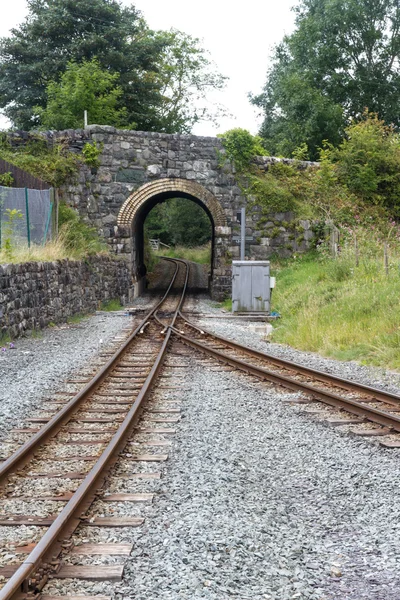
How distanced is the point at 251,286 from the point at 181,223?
1524 inches

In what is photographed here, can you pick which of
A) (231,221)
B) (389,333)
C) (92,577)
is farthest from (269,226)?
(92,577)

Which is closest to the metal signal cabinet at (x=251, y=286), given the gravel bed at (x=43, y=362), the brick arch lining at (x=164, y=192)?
the gravel bed at (x=43, y=362)

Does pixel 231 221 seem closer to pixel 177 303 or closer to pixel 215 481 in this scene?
pixel 177 303

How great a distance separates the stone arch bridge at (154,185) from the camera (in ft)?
77.7

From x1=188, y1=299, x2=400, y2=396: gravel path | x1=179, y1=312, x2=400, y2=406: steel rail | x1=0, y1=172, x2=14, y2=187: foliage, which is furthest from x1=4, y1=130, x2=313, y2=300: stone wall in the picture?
x1=179, y1=312, x2=400, y2=406: steel rail

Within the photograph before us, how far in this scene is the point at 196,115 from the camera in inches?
1820

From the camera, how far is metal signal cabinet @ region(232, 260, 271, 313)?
18469 mm

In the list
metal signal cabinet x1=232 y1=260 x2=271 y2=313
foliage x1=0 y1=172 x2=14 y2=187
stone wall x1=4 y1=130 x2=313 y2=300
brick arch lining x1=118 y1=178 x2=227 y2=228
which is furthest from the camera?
brick arch lining x1=118 y1=178 x2=227 y2=228

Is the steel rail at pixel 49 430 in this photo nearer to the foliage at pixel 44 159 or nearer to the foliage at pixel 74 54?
the foliage at pixel 44 159

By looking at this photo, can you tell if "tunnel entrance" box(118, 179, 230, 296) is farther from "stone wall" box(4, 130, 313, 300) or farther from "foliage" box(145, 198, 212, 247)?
"foliage" box(145, 198, 212, 247)

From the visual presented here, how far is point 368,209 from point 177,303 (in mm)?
8145

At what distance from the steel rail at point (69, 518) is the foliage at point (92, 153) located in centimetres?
1843

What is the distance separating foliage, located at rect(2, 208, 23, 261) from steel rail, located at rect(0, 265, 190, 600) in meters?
8.03

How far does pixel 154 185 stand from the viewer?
23.9m
